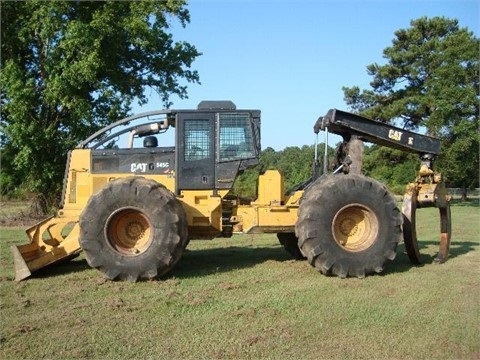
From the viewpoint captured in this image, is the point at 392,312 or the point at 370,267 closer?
the point at 392,312

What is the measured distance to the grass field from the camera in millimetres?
4922

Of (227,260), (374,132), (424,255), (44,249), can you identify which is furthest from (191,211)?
(424,255)

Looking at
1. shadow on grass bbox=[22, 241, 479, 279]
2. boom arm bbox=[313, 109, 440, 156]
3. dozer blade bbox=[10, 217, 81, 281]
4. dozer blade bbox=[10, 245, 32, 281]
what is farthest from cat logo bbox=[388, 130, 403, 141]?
dozer blade bbox=[10, 245, 32, 281]

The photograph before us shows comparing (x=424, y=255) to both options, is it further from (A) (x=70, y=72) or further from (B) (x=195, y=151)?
(A) (x=70, y=72)

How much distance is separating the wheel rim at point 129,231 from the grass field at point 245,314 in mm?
595

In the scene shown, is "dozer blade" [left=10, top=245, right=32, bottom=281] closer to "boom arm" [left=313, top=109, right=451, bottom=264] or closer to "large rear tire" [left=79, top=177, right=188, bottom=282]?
"large rear tire" [left=79, top=177, right=188, bottom=282]

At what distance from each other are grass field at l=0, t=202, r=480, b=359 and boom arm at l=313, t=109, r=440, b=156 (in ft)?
6.87

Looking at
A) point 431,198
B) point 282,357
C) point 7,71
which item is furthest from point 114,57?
point 282,357

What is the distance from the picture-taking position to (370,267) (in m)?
8.16

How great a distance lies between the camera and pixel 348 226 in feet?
28.2

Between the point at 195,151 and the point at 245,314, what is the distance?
3480 millimetres

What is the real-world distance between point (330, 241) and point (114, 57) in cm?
1487

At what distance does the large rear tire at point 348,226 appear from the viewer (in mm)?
8086

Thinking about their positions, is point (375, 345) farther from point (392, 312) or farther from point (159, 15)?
point (159, 15)
